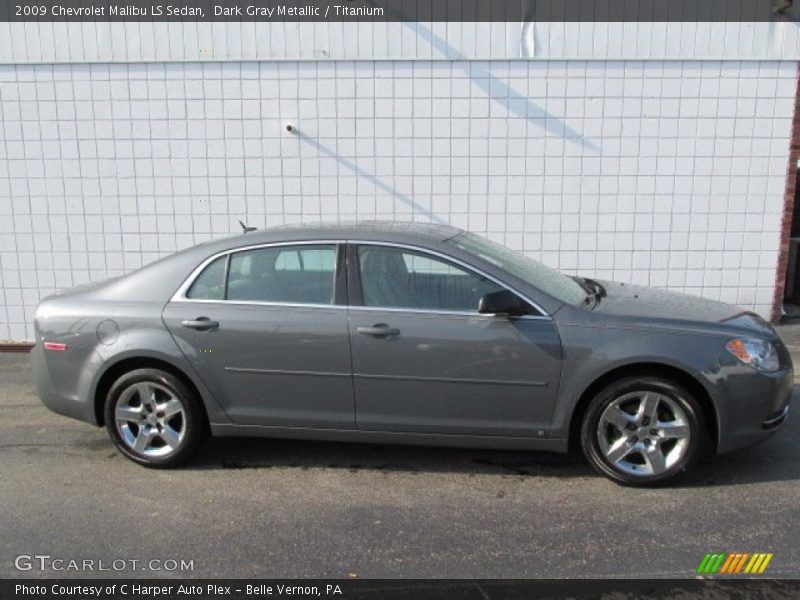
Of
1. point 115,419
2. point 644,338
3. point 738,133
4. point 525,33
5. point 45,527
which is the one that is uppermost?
point 525,33

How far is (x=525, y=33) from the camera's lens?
706 centimetres

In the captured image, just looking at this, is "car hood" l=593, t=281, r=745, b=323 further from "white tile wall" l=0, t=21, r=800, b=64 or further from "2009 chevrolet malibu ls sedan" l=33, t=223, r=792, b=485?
"white tile wall" l=0, t=21, r=800, b=64

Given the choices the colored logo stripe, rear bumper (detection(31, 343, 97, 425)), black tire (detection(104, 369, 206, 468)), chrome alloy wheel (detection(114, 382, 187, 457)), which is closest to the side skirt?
black tire (detection(104, 369, 206, 468))

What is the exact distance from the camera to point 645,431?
379 centimetres

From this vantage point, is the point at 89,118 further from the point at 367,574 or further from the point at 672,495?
the point at 672,495

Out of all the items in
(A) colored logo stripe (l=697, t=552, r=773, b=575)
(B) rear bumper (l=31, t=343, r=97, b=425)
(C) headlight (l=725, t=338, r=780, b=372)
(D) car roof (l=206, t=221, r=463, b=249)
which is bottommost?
(A) colored logo stripe (l=697, t=552, r=773, b=575)

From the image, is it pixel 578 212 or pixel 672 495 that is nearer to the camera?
pixel 672 495

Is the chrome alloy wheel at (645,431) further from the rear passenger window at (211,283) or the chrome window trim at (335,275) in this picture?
the rear passenger window at (211,283)

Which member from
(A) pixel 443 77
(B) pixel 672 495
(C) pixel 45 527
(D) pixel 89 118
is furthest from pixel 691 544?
(D) pixel 89 118

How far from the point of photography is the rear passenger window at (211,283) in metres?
4.09

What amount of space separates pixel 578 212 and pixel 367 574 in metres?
5.28

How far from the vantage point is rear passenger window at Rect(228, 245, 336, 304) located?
4.02m

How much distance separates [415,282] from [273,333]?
2.92 ft
